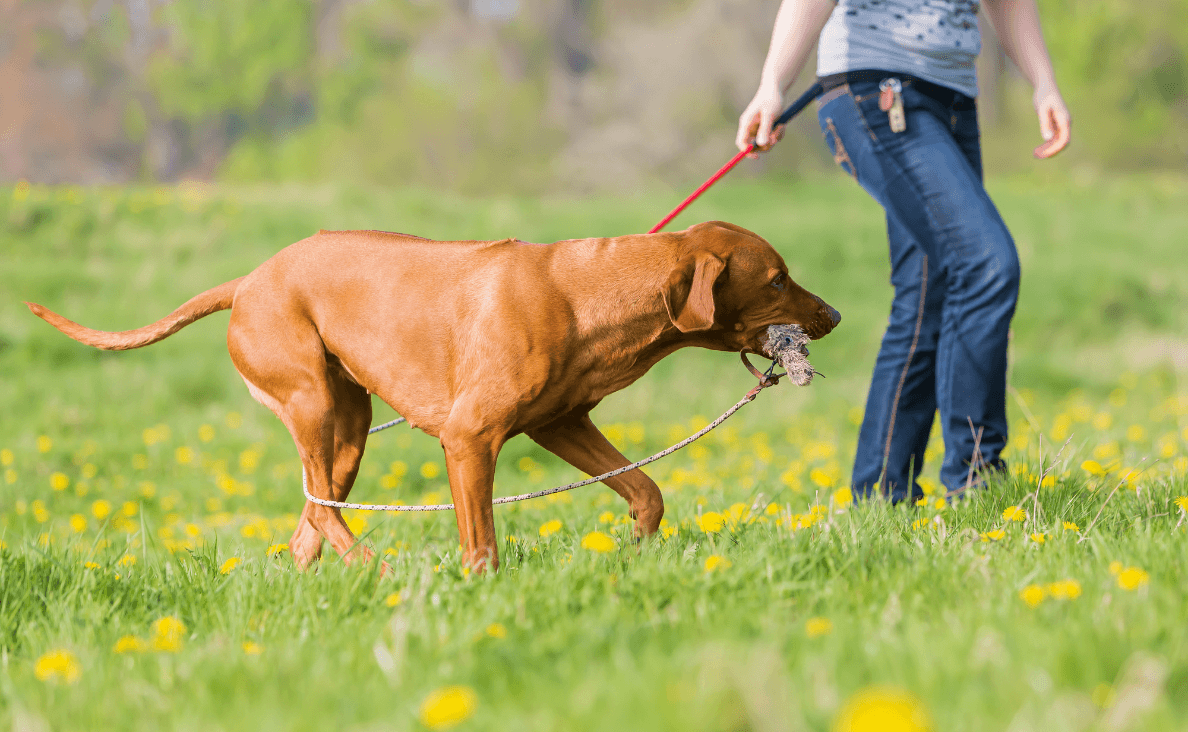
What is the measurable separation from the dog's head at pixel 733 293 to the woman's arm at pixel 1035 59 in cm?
136

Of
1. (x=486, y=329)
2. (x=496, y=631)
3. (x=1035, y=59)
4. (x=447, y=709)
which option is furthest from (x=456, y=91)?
(x=447, y=709)

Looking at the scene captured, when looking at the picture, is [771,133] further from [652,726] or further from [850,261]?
[850,261]

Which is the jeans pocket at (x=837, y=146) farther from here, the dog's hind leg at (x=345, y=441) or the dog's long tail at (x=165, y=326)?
the dog's long tail at (x=165, y=326)

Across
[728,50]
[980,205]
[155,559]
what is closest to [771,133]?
[980,205]

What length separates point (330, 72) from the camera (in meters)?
29.8

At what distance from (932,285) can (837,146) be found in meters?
0.62

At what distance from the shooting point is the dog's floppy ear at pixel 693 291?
2.66 metres

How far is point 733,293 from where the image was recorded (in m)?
2.82

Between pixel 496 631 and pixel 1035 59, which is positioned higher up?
pixel 1035 59

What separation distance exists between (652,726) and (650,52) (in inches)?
1054

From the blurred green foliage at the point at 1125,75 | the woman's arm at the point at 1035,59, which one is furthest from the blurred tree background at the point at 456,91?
the woman's arm at the point at 1035,59

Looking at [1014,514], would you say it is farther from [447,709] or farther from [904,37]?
[447,709]

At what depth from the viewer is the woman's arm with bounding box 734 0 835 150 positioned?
3170 mm

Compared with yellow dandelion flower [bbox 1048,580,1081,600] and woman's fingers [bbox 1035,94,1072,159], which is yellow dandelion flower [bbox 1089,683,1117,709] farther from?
woman's fingers [bbox 1035,94,1072,159]
